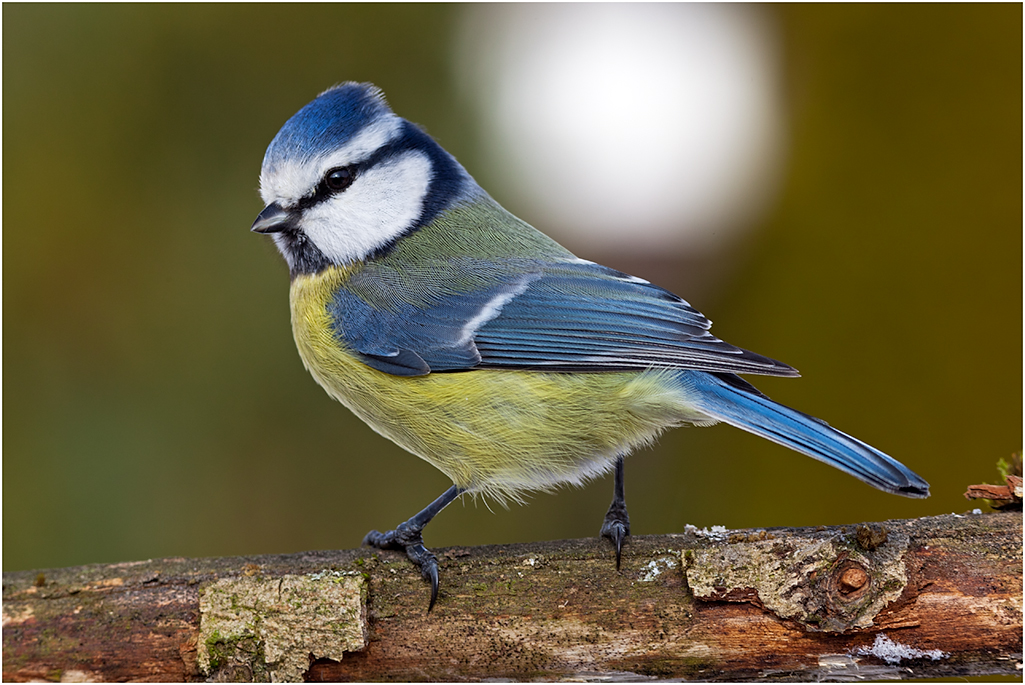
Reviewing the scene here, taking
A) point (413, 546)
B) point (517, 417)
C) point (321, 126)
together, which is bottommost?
point (413, 546)

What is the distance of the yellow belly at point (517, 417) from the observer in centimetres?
162

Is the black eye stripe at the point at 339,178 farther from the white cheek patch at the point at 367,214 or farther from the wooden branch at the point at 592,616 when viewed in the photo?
the wooden branch at the point at 592,616

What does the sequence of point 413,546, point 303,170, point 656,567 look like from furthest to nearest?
point 303,170 < point 413,546 < point 656,567

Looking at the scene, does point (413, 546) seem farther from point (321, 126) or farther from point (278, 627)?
point (321, 126)

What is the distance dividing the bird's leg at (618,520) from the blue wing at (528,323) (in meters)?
0.30

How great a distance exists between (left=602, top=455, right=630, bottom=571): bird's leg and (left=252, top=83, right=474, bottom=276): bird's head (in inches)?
30.1

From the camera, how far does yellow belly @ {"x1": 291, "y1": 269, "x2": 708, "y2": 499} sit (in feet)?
5.33

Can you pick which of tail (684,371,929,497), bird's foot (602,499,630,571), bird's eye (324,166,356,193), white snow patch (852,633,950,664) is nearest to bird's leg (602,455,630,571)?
bird's foot (602,499,630,571)

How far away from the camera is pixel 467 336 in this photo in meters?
1.69

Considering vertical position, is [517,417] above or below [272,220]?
below

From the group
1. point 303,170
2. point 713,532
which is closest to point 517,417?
point 713,532

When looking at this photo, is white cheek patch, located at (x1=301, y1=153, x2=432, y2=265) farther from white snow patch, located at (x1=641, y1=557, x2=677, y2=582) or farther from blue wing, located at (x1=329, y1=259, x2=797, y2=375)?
white snow patch, located at (x1=641, y1=557, x2=677, y2=582)

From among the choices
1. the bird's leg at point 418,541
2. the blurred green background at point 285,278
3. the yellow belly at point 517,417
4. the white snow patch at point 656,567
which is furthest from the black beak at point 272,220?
the white snow patch at point 656,567

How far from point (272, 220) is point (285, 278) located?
0.76 meters
